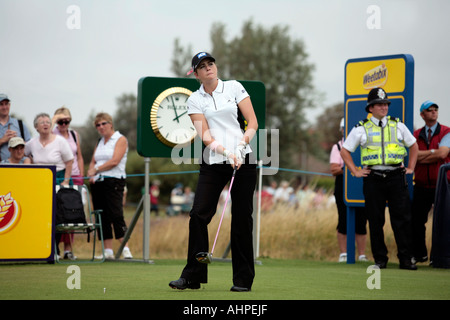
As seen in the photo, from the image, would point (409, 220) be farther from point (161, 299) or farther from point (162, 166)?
point (162, 166)

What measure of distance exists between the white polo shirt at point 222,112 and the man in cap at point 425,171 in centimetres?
459

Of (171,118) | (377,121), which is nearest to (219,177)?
(377,121)

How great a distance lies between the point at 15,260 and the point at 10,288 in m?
3.06

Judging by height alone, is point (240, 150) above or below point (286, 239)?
above

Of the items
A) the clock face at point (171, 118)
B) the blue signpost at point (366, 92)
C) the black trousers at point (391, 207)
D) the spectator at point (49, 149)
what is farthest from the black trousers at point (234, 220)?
the spectator at point (49, 149)

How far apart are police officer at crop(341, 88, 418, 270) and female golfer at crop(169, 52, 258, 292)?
3.43 meters

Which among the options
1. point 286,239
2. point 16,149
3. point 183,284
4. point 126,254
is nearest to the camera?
point 183,284

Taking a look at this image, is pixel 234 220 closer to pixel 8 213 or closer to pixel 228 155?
pixel 228 155

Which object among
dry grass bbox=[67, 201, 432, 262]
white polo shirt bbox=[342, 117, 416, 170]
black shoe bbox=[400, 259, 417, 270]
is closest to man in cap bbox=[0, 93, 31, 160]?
dry grass bbox=[67, 201, 432, 262]

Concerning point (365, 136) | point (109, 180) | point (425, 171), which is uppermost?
point (365, 136)

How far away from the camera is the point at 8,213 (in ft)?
31.3

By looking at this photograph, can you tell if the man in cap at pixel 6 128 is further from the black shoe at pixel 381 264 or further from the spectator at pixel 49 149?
the black shoe at pixel 381 264

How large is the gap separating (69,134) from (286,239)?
483 centimetres
